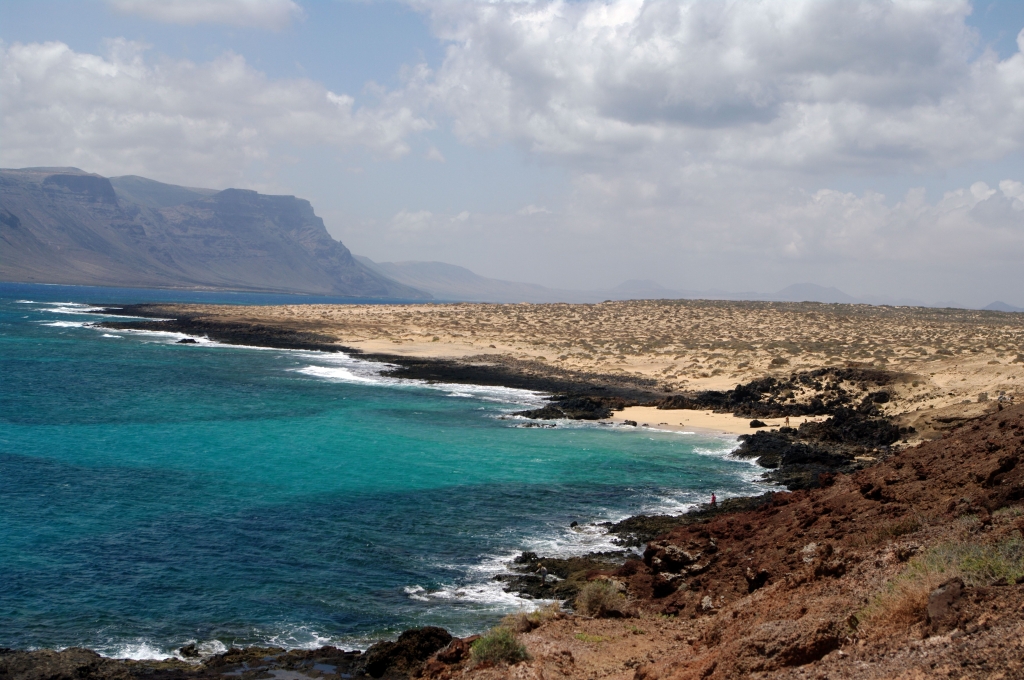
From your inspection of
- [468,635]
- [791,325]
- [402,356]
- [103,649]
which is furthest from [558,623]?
[791,325]

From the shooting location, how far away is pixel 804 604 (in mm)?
10070

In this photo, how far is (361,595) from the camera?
15.9m

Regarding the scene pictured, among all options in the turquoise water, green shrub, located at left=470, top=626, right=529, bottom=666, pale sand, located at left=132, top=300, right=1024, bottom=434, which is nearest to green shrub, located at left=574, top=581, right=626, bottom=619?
the turquoise water

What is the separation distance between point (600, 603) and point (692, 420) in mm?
25170

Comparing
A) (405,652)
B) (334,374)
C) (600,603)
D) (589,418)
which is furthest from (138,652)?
(334,374)

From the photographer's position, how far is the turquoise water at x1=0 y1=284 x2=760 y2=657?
589 inches

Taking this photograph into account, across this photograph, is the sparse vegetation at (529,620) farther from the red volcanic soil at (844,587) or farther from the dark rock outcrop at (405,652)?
the dark rock outcrop at (405,652)

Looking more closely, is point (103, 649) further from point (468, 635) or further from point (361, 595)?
point (468, 635)

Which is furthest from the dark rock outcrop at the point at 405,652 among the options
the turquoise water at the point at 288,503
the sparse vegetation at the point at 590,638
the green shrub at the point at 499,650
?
the sparse vegetation at the point at 590,638

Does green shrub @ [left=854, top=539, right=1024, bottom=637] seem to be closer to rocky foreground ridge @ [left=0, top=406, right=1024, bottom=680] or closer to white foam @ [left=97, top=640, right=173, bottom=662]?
rocky foreground ridge @ [left=0, top=406, right=1024, bottom=680]

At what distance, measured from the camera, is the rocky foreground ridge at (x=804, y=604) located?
7.81 m

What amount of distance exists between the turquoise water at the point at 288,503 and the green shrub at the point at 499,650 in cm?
341

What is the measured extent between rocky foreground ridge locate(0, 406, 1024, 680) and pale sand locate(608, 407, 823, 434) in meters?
17.1

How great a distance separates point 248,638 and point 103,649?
2.37m
